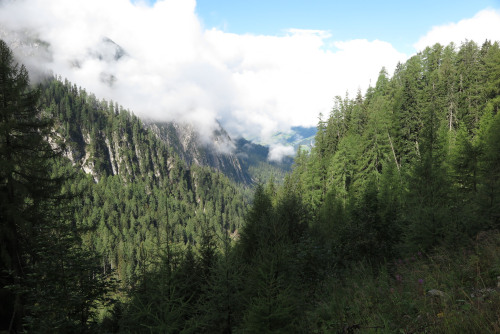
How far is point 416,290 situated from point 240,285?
7305 mm

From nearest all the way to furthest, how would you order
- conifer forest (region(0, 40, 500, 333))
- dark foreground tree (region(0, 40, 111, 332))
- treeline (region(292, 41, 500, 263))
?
1. conifer forest (region(0, 40, 500, 333))
2. dark foreground tree (region(0, 40, 111, 332))
3. treeline (region(292, 41, 500, 263))

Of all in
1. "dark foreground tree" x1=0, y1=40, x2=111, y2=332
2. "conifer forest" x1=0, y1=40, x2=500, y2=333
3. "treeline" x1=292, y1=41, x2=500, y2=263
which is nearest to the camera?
"conifer forest" x1=0, y1=40, x2=500, y2=333

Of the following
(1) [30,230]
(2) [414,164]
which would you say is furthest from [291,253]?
Result: (2) [414,164]

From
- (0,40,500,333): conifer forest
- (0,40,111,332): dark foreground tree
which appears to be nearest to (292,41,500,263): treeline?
(0,40,500,333): conifer forest

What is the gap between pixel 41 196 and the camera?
11578mm

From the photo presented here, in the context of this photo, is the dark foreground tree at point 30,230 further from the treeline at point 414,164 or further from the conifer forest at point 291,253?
the treeline at point 414,164

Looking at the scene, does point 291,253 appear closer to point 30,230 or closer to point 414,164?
point 30,230

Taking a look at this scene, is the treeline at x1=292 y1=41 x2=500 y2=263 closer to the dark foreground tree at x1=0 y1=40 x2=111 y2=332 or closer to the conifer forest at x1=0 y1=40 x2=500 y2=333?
the conifer forest at x1=0 y1=40 x2=500 y2=333

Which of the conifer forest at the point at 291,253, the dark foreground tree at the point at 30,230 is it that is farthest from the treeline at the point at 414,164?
the dark foreground tree at the point at 30,230

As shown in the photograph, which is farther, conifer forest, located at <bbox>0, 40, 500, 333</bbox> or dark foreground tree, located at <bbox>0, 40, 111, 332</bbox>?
dark foreground tree, located at <bbox>0, 40, 111, 332</bbox>

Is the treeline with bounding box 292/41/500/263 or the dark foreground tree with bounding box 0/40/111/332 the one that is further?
the treeline with bounding box 292/41/500/263

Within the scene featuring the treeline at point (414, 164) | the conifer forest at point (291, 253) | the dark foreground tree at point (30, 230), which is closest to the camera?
the conifer forest at point (291, 253)

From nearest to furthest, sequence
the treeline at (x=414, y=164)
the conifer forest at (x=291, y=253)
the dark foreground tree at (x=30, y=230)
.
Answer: the conifer forest at (x=291, y=253) → the dark foreground tree at (x=30, y=230) → the treeline at (x=414, y=164)

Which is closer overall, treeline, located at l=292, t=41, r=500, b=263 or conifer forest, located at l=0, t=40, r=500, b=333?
conifer forest, located at l=0, t=40, r=500, b=333
